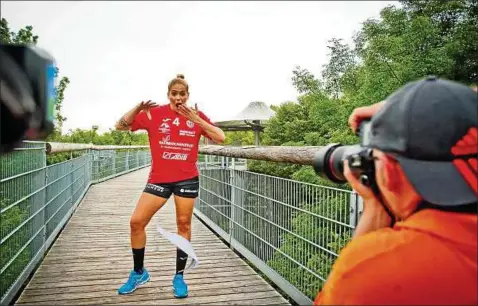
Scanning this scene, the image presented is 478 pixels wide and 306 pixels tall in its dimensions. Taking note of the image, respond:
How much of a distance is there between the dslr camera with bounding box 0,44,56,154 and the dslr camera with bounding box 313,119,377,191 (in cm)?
65

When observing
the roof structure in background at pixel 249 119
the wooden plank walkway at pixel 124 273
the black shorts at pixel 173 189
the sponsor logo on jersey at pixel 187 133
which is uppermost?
the roof structure in background at pixel 249 119

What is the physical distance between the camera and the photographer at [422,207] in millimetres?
638

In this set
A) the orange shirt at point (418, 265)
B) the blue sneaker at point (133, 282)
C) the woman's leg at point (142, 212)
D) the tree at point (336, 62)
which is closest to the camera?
the orange shirt at point (418, 265)

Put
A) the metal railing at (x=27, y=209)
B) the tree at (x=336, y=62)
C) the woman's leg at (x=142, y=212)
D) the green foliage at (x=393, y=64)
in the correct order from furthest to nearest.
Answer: the tree at (x=336, y=62), the green foliage at (x=393, y=64), the woman's leg at (x=142, y=212), the metal railing at (x=27, y=209)

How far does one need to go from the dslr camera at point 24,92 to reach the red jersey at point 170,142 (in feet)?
6.59

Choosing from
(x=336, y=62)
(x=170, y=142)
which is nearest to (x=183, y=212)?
(x=170, y=142)

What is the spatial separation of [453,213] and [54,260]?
12.3 feet

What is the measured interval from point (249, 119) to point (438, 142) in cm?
1960

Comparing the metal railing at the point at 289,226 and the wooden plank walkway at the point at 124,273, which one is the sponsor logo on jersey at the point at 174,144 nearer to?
the metal railing at the point at 289,226

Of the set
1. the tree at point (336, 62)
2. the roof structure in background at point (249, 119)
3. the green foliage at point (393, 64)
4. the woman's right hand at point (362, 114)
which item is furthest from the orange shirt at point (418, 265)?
the tree at point (336, 62)

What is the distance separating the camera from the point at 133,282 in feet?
9.77

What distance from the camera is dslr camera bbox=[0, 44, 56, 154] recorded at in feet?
2.46

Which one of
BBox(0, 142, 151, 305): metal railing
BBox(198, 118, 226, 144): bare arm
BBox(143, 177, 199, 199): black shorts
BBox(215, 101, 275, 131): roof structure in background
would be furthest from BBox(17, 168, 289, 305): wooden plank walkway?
BBox(215, 101, 275, 131): roof structure in background

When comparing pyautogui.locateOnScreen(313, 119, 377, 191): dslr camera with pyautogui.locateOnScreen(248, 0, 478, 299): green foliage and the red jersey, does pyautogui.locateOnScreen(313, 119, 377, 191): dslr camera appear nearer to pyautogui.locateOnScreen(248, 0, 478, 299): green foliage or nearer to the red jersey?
the red jersey
